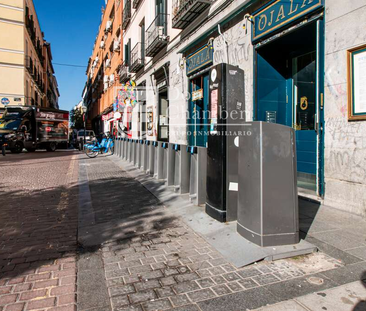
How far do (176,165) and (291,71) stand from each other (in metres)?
3.75

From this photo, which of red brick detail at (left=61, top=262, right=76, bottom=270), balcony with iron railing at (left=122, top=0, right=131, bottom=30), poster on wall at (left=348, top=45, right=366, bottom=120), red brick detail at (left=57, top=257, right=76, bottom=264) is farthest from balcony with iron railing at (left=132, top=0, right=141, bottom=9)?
red brick detail at (left=61, top=262, right=76, bottom=270)

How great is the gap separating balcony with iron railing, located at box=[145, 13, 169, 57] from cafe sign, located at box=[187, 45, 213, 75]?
2.61m

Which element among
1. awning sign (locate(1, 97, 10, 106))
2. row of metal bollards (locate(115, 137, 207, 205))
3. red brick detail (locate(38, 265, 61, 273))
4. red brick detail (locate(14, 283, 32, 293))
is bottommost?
red brick detail (locate(14, 283, 32, 293))

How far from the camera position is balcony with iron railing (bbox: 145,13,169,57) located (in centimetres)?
1255

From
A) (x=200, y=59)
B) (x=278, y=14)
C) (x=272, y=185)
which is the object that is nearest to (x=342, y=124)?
(x=272, y=185)

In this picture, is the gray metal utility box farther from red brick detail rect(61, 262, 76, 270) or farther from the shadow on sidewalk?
red brick detail rect(61, 262, 76, 270)

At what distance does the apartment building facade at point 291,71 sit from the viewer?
4414mm

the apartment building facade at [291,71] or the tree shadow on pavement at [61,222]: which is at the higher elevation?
the apartment building facade at [291,71]

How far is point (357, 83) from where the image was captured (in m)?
4.30

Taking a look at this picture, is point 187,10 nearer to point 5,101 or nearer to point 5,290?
point 5,290

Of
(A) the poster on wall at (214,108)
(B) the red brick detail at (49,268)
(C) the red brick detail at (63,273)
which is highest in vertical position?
(A) the poster on wall at (214,108)

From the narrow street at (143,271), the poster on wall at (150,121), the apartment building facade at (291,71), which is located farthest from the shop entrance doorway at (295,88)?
the poster on wall at (150,121)

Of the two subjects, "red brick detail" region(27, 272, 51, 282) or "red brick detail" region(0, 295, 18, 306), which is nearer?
"red brick detail" region(0, 295, 18, 306)

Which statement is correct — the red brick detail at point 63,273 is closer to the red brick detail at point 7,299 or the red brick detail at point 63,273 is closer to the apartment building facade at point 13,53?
the red brick detail at point 7,299
